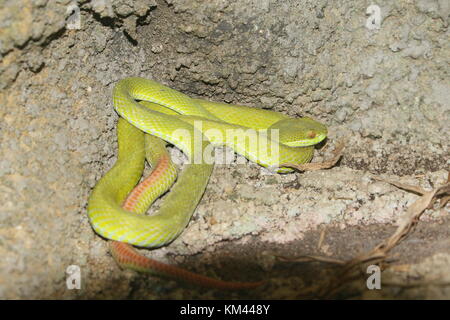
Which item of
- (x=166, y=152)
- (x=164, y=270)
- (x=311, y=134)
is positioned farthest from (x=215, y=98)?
(x=164, y=270)

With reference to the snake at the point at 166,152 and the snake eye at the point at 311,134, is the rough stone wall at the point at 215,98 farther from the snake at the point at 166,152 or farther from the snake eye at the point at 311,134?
the snake eye at the point at 311,134

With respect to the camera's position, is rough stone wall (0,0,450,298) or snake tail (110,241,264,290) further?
rough stone wall (0,0,450,298)

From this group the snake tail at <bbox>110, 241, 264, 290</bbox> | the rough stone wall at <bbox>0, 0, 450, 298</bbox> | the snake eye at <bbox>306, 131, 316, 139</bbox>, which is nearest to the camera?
the snake tail at <bbox>110, 241, 264, 290</bbox>

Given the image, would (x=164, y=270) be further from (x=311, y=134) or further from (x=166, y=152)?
(x=311, y=134)

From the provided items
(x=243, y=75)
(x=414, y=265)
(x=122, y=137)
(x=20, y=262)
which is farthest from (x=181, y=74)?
(x=414, y=265)

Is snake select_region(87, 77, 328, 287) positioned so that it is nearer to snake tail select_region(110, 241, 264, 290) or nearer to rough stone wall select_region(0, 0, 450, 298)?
snake tail select_region(110, 241, 264, 290)

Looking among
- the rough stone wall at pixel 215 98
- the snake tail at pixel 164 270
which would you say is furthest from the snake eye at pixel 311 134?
the snake tail at pixel 164 270

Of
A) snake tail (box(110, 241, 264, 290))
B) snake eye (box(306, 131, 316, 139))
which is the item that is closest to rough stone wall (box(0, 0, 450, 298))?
snake tail (box(110, 241, 264, 290))
